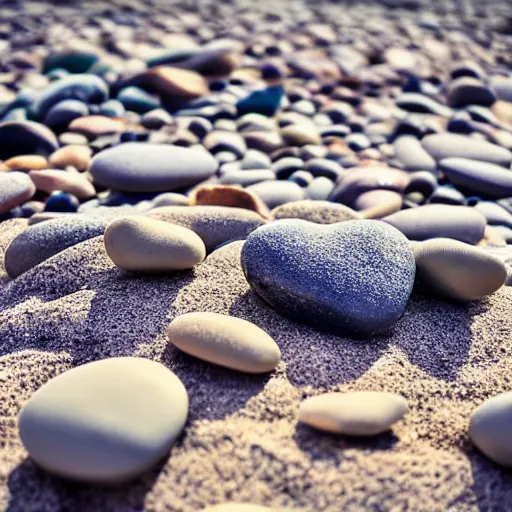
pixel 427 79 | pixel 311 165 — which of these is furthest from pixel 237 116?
Answer: pixel 427 79

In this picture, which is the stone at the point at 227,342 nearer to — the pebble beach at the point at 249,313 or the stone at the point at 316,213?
A: the pebble beach at the point at 249,313

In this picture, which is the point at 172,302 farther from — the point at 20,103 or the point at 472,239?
the point at 20,103

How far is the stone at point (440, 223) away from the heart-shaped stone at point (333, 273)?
19.2 inches

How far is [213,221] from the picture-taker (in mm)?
1637

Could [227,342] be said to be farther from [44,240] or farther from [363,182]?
[363,182]

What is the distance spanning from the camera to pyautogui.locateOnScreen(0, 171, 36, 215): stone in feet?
6.28

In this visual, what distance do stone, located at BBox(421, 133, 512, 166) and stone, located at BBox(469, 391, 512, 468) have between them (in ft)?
5.44

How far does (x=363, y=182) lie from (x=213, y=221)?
769 mm

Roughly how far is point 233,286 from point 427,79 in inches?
98.9

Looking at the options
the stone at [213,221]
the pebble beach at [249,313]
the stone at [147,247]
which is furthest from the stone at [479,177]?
the stone at [147,247]

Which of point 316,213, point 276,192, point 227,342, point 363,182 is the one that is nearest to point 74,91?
point 276,192

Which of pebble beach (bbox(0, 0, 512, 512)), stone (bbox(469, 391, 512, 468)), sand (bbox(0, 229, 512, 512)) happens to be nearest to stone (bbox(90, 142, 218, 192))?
pebble beach (bbox(0, 0, 512, 512))

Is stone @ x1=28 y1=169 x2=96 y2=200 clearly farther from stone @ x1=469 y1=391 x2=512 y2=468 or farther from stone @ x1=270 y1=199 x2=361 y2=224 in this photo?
stone @ x1=469 y1=391 x2=512 y2=468

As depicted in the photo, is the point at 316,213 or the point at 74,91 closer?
the point at 316,213
